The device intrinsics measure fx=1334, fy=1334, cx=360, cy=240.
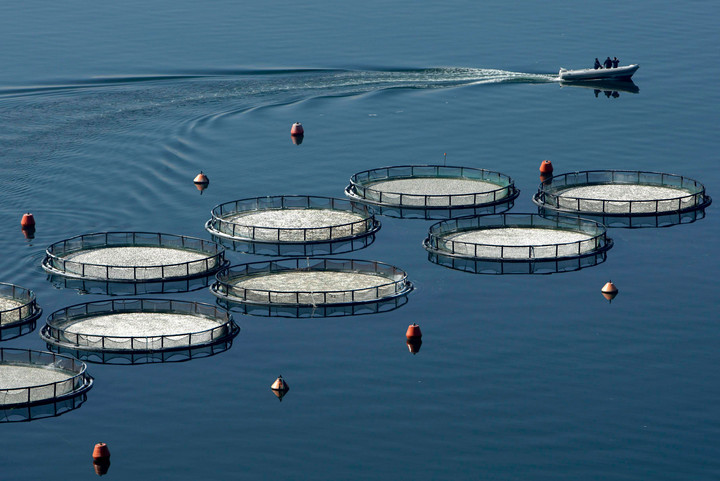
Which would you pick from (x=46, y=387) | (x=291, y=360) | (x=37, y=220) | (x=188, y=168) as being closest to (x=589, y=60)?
(x=188, y=168)

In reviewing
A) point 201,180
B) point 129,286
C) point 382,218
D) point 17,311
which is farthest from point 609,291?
point 17,311

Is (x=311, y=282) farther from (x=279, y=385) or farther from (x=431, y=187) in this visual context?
(x=431, y=187)

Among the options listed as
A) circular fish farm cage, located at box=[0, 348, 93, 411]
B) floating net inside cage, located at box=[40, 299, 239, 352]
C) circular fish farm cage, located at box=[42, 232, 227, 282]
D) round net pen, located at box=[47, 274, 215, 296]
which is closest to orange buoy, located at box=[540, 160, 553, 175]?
circular fish farm cage, located at box=[42, 232, 227, 282]

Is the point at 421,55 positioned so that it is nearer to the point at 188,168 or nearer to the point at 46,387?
the point at 188,168

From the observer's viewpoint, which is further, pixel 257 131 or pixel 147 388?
pixel 257 131

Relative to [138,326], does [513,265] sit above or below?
Result: above
